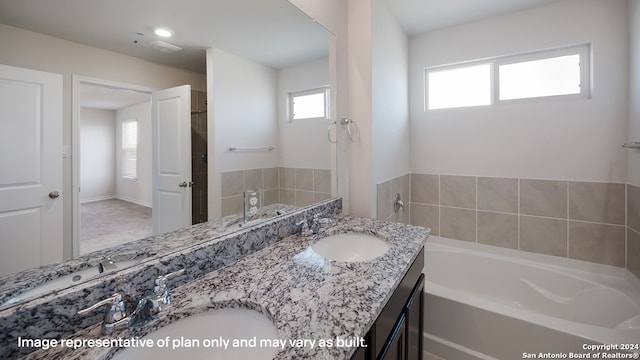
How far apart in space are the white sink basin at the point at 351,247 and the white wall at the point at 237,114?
0.50 meters

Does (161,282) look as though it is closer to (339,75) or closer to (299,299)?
(299,299)

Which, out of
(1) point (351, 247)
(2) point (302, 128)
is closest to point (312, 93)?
(2) point (302, 128)

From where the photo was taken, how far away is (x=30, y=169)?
623mm

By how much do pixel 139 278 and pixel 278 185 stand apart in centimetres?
75

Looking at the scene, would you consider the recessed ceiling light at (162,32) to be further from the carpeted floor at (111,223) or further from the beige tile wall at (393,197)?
the beige tile wall at (393,197)

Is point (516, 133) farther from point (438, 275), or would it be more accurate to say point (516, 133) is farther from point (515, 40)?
point (438, 275)

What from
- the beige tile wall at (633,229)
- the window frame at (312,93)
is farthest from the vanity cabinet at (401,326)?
the beige tile wall at (633,229)

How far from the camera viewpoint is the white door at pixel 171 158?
0.89 meters

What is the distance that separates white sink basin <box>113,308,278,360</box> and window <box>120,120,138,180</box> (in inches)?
18.6

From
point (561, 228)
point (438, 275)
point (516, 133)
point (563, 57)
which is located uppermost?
point (563, 57)

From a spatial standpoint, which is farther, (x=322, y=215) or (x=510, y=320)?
(x=322, y=215)

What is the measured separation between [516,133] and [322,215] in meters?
1.78

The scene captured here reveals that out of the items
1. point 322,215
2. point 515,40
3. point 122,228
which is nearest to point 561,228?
point 515,40

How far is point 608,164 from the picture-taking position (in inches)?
74.7
